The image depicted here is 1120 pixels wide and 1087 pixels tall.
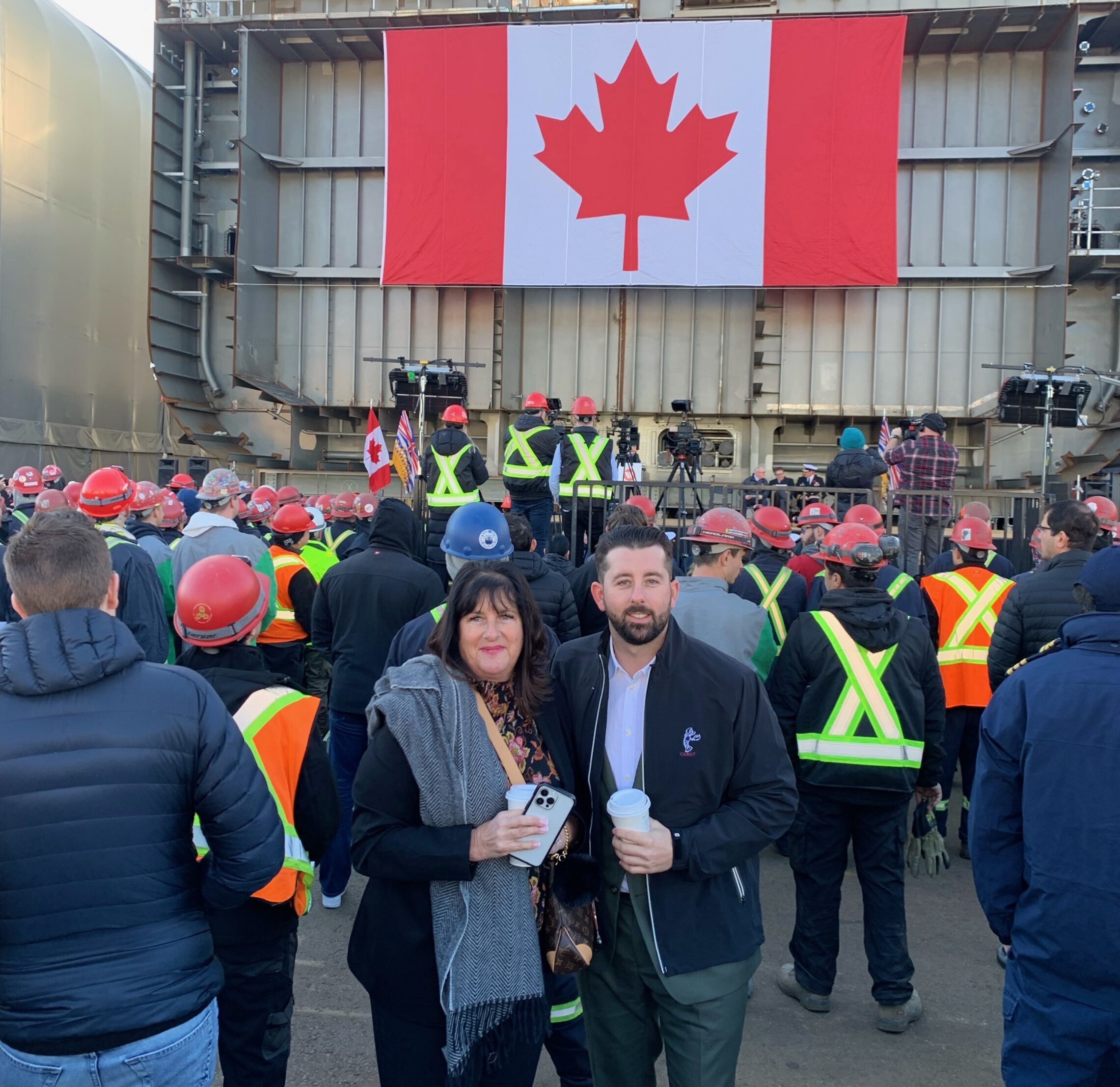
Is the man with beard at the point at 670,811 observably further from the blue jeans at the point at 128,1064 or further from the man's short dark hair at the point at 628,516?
the man's short dark hair at the point at 628,516

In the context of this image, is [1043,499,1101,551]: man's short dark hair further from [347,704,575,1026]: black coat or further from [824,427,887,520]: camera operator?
[347,704,575,1026]: black coat

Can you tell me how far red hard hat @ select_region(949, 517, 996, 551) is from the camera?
5.62 meters

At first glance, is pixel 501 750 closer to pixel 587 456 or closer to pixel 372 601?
pixel 372 601

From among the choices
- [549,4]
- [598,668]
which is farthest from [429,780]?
[549,4]

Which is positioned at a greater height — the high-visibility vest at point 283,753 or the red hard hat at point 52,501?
the red hard hat at point 52,501

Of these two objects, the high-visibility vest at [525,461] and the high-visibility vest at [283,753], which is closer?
the high-visibility vest at [283,753]

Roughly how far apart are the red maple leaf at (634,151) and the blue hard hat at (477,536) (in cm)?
1213

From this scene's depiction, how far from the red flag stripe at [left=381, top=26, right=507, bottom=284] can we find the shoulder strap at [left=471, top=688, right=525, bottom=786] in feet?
47.1

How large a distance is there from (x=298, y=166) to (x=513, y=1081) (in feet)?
57.8

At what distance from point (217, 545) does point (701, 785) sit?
3.64 m

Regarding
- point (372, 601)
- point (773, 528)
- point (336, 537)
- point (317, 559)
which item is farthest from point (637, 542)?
point (336, 537)

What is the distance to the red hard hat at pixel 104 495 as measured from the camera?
18.1 feet

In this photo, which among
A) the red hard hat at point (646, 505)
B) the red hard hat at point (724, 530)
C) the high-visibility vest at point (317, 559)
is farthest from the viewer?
the red hard hat at point (646, 505)

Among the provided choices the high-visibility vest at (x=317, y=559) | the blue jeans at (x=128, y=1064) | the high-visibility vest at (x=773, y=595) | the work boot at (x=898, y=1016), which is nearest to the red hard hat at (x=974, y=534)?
the high-visibility vest at (x=773, y=595)
